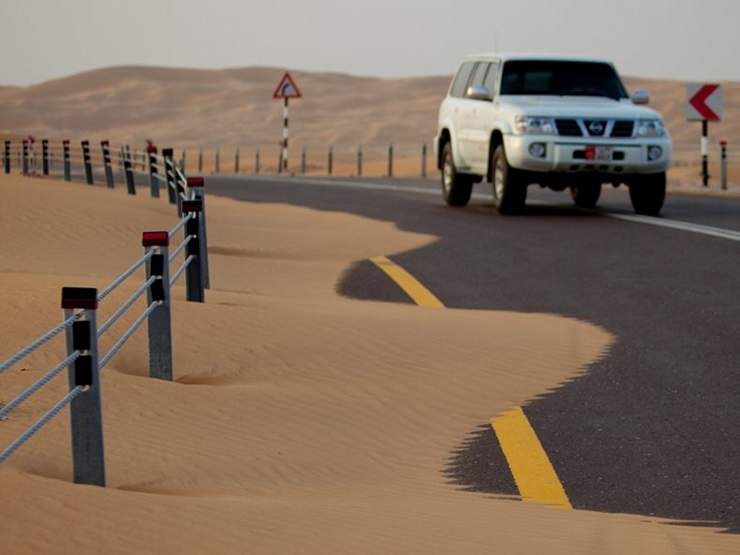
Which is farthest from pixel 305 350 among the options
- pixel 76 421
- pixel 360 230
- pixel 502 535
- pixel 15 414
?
pixel 360 230

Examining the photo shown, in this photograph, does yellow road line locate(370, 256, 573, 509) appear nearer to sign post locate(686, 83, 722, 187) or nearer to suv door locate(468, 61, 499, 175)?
suv door locate(468, 61, 499, 175)

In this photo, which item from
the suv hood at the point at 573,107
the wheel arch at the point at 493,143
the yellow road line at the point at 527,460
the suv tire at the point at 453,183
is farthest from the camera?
the suv tire at the point at 453,183

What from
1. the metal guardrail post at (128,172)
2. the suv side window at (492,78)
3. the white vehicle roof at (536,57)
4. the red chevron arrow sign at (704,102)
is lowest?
the metal guardrail post at (128,172)

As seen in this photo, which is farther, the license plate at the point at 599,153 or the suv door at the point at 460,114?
the suv door at the point at 460,114

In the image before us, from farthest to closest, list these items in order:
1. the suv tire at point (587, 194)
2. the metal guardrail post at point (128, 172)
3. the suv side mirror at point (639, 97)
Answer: the metal guardrail post at point (128, 172) < the suv tire at point (587, 194) < the suv side mirror at point (639, 97)

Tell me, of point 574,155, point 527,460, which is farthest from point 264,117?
point 527,460

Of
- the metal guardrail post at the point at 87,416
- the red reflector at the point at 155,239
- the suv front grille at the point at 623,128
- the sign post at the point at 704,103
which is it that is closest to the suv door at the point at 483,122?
the suv front grille at the point at 623,128

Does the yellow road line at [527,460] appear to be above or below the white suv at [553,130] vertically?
below

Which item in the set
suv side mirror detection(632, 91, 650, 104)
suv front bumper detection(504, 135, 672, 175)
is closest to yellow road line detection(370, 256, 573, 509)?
suv front bumper detection(504, 135, 672, 175)

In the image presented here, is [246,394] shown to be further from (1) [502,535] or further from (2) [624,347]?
(1) [502,535]

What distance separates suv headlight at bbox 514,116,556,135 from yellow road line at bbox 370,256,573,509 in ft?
42.3

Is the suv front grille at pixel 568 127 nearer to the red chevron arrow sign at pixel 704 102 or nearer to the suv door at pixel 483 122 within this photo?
the suv door at pixel 483 122

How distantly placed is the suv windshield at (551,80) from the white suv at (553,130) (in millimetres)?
13

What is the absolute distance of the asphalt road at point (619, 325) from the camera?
318 inches
